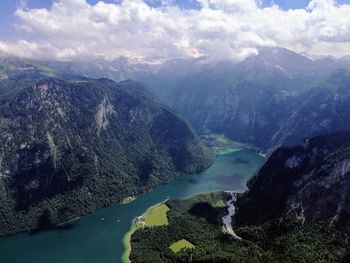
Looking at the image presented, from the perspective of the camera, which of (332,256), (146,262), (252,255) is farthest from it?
(146,262)

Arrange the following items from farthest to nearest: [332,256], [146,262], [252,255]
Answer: [146,262]
[252,255]
[332,256]

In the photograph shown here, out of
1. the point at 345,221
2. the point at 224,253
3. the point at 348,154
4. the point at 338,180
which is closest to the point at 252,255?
the point at 224,253

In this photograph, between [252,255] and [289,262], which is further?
[252,255]

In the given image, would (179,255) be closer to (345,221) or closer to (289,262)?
(289,262)

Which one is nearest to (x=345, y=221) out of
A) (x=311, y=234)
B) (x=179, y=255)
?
(x=311, y=234)

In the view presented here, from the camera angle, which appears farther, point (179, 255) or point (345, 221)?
point (179, 255)

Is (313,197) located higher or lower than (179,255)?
higher

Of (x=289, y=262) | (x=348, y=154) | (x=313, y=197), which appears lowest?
(x=289, y=262)

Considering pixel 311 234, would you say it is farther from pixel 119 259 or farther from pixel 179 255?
pixel 119 259

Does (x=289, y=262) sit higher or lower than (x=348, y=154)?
lower
